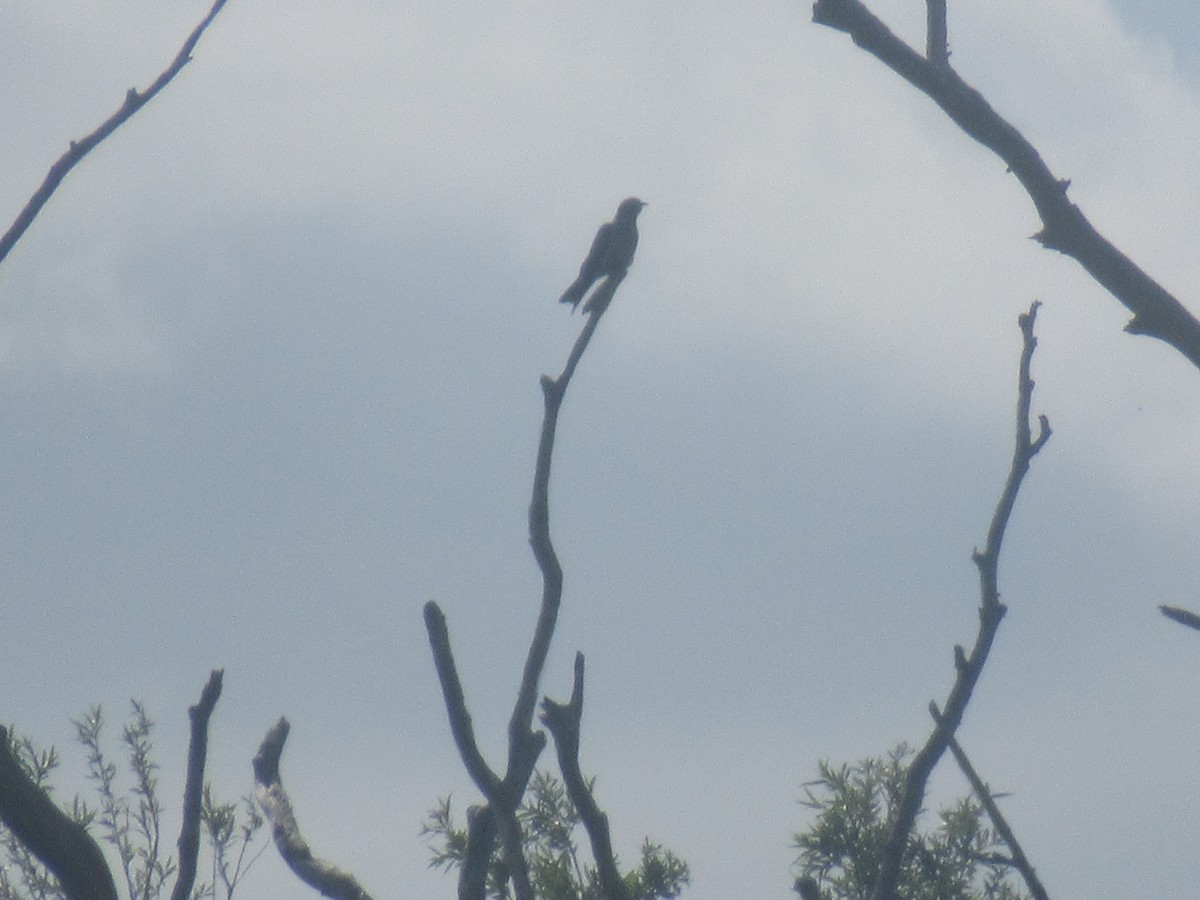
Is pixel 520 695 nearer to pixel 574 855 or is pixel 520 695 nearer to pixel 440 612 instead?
pixel 440 612

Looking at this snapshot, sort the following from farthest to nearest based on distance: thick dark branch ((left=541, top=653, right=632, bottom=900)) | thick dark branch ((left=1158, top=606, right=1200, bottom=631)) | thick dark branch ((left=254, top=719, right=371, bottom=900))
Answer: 1. thick dark branch ((left=254, top=719, right=371, bottom=900))
2. thick dark branch ((left=1158, top=606, right=1200, bottom=631))
3. thick dark branch ((left=541, top=653, right=632, bottom=900))

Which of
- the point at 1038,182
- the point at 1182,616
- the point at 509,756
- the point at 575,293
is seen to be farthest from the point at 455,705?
the point at 575,293

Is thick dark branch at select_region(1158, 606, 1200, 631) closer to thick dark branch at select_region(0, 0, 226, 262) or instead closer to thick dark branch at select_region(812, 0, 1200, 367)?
thick dark branch at select_region(812, 0, 1200, 367)

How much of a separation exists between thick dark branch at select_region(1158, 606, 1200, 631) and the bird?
451 centimetres

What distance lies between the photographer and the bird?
7984mm

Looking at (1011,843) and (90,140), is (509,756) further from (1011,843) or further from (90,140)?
(90,140)

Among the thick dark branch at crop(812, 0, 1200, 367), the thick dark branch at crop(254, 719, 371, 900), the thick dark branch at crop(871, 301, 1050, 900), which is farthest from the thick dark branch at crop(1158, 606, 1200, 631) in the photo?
the thick dark branch at crop(254, 719, 371, 900)

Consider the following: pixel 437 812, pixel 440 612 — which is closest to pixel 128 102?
pixel 440 612

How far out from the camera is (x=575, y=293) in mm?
9672

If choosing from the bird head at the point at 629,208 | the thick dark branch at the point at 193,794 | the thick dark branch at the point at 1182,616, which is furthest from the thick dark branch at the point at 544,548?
the bird head at the point at 629,208

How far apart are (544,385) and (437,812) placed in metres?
1.97

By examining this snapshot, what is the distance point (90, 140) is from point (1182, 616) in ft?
7.97

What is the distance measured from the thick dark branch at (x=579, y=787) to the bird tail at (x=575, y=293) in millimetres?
6909

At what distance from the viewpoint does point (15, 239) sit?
9.00 ft
